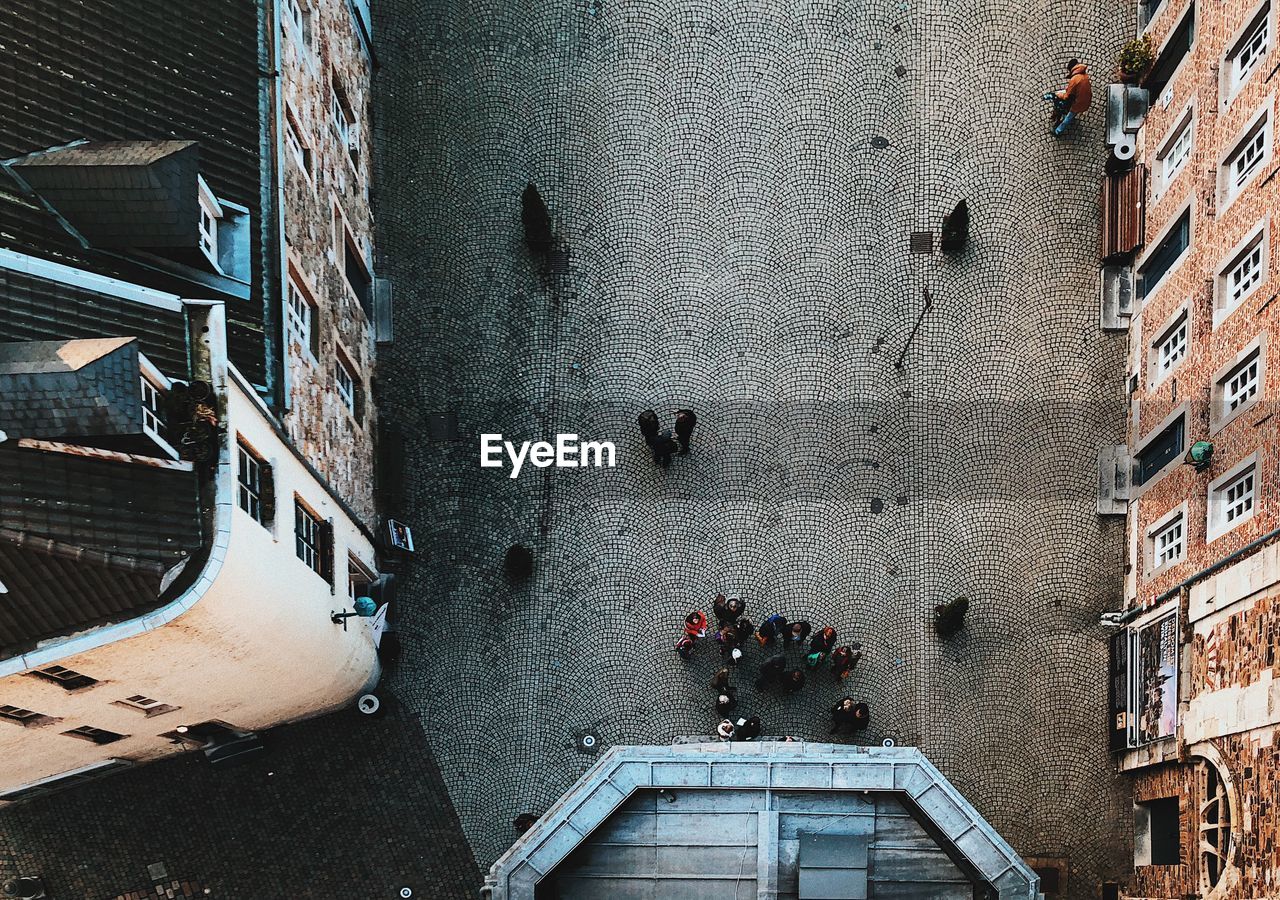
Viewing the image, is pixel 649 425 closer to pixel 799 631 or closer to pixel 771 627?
pixel 771 627

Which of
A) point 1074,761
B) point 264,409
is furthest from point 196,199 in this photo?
point 1074,761

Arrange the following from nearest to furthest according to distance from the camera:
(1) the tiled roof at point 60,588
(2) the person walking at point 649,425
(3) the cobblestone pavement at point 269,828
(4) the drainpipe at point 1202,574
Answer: (1) the tiled roof at point 60,588 → (4) the drainpipe at point 1202,574 → (3) the cobblestone pavement at point 269,828 → (2) the person walking at point 649,425

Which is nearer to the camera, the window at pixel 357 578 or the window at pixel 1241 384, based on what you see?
the window at pixel 1241 384

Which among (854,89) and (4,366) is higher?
(854,89)

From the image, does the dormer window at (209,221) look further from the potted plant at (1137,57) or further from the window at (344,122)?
the potted plant at (1137,57)

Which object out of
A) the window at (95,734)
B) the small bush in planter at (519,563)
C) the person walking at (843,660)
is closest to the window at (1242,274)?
the person walking at (843,660)

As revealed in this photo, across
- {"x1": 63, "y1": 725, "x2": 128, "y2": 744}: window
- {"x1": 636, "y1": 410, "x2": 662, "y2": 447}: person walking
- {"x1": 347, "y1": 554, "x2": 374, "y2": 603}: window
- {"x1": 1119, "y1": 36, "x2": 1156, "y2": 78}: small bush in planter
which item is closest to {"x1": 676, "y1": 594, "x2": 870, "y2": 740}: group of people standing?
{"x1": 636, "y1": 410, "x2": 662, "y2": 447}: person walking

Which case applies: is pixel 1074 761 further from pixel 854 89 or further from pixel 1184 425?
pixel 854 89
